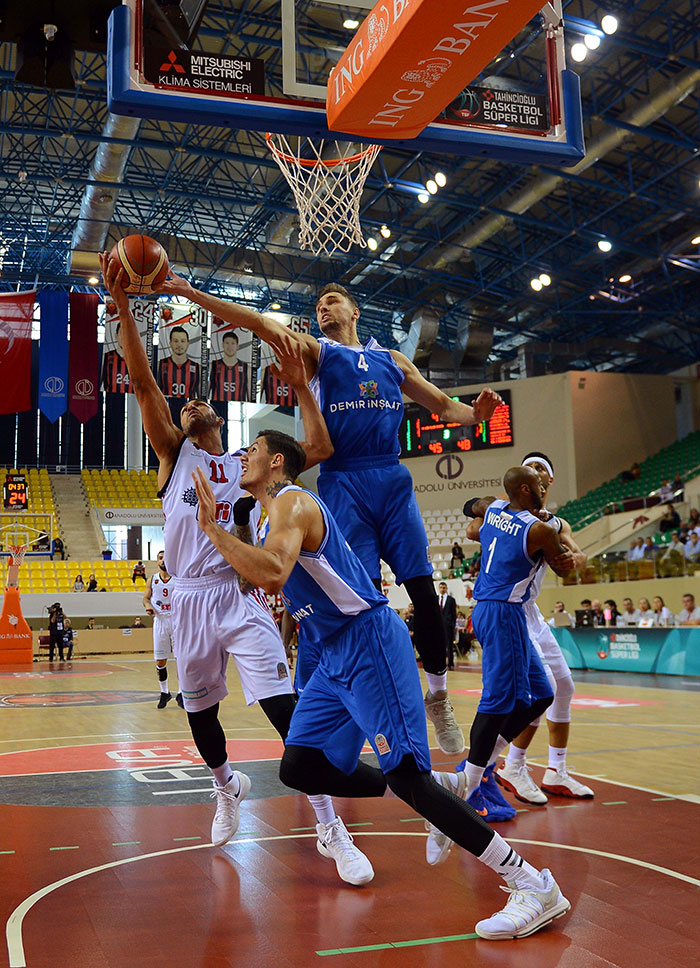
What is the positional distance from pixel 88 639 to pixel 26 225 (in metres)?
11.5

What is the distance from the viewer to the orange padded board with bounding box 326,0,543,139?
4637mm

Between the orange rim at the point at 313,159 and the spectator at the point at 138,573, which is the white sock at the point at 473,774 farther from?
the spectator at the point at 138,573

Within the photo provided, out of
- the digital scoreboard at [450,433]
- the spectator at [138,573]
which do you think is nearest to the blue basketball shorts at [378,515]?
the spectator at [138,573]

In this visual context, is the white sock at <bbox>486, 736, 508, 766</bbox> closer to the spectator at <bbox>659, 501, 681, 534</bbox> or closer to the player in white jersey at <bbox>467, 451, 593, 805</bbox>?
the player in white jersey at <bbox>467, 451, 593, 805</bbox>

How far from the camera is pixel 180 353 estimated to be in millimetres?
21438

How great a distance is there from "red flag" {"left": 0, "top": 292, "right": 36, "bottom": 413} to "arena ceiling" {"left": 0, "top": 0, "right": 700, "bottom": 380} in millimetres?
3020

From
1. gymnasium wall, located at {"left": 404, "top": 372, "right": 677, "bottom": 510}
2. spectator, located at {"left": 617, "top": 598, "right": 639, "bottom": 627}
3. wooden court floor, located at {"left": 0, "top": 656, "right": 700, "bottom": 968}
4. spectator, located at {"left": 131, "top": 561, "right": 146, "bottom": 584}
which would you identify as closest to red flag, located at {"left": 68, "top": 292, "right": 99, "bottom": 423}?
spectator, located at {"left": 131, "top": 561, "right": 146, "bottom": 584}

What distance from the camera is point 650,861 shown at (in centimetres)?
394

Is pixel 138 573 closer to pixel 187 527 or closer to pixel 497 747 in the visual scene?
pixel 187 527

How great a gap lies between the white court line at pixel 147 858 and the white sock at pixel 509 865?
0.93 m

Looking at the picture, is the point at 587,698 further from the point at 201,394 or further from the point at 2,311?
the point at 2,311

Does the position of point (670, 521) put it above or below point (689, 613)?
above

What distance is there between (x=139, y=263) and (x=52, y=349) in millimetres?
17704

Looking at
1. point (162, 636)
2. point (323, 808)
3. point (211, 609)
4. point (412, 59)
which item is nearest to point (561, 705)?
point (323, 808)
